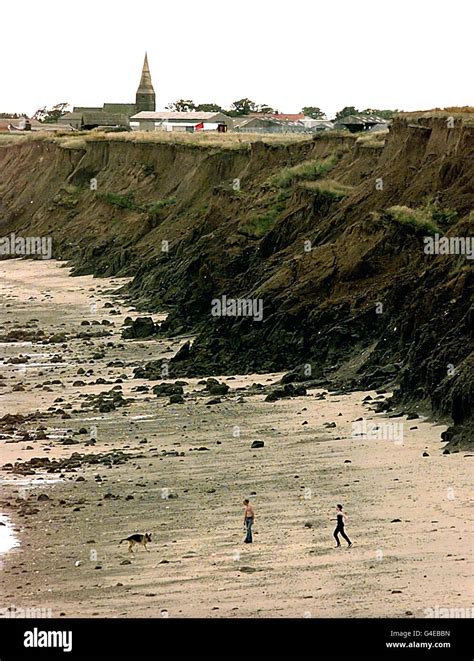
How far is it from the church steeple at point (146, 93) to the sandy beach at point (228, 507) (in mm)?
103700

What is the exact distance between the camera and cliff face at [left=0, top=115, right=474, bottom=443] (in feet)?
111

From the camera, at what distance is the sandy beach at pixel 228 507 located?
18.3 meters

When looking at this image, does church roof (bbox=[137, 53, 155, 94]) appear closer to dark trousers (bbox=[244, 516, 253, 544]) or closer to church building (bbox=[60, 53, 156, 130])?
church building (bbox=[60, 53, 156, 130])

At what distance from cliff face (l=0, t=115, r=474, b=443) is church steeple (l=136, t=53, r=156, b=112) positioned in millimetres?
61006

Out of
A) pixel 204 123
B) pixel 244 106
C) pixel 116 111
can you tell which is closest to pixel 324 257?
pixel 204 123

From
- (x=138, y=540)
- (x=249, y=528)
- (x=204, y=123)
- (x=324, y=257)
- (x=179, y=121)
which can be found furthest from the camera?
(x=179, y=121)

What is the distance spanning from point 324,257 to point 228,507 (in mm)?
20067

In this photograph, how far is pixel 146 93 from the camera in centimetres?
14075

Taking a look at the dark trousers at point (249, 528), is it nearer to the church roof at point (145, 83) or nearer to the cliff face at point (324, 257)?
the cliff face at point (324, 257)

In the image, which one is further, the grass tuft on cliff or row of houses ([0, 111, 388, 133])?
row of houses ([0, 111, 388, 133])

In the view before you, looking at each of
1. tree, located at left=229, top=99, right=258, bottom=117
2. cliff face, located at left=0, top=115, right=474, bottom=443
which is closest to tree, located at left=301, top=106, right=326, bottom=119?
tree, located at left=229, top=99, right=258, bottom=117

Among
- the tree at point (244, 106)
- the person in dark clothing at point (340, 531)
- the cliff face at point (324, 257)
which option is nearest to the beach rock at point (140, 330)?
the cliff face at point (324, 257)

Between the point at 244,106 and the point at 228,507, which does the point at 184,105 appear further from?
the point at 228,507

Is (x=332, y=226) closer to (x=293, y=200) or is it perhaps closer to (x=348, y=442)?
(x=293, y=200)
